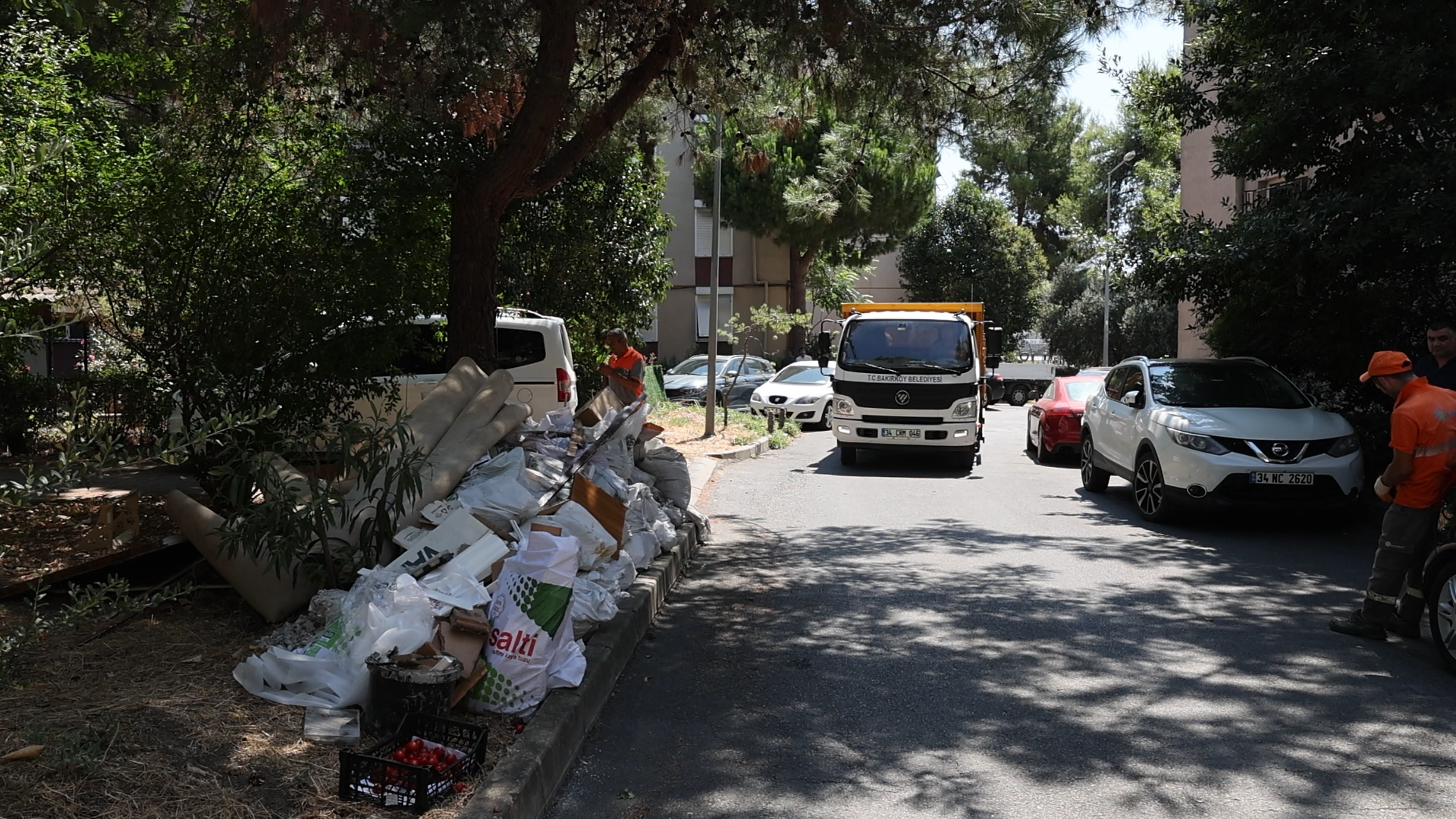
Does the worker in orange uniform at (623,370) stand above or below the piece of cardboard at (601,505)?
above

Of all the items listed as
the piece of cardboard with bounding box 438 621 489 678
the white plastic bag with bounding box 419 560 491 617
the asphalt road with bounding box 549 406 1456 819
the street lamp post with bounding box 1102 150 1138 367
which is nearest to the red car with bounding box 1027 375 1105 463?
the street lamp post with bounding box 1102 150 1138 367

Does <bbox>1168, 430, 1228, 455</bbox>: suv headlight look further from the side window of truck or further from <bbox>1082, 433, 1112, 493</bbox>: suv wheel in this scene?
<bbox>1082, 433, 1112, 493</bbox>: suv wheel

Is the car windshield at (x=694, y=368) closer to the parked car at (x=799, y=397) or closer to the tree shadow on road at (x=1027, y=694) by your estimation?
the parked car at (x=799, y=397)

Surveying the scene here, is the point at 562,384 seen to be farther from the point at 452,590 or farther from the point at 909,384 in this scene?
the point at 452,590

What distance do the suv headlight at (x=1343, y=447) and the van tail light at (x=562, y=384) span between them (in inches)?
320

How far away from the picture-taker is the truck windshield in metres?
16.2

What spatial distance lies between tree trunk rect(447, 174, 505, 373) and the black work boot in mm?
6356

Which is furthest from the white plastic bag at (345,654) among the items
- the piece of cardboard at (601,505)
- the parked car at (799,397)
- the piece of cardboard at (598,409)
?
the parked car at (799,397)

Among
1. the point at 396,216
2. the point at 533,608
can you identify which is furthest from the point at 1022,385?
the point at 533,608

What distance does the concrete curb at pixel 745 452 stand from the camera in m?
17.9

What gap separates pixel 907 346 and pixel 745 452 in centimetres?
329

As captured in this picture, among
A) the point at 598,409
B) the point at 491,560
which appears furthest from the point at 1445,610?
the point at 598,409

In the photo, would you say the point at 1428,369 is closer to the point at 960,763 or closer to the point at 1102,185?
the point at 960,763

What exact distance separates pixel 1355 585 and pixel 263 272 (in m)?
7.84
